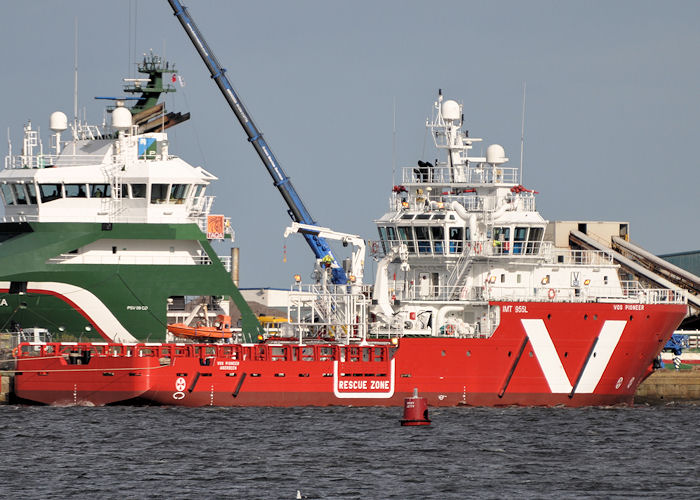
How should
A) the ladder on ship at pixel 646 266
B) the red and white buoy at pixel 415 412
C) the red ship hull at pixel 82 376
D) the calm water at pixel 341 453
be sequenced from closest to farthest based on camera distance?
the calm water at pixel 341 453 < the red and white buoy at pixel 415 412 < the red ship hull at pixel 82 376 < the ladder on ship at pixel 646 266

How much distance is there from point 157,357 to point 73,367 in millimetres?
2596

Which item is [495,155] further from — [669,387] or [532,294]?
[669,387]

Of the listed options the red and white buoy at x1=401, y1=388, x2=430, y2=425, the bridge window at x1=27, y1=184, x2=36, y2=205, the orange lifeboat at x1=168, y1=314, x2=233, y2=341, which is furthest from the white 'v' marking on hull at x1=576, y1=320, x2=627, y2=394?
the bridge window at x1=27, y1=184, x2=36, y2=205

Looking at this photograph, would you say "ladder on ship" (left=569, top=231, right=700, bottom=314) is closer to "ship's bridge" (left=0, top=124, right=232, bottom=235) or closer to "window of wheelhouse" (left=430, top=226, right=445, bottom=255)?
"window of wheelhouse" (left=430, top=226, right=445, bottom=255)

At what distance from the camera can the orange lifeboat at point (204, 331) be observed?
5203 centimetres

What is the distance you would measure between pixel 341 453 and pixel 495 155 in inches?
705

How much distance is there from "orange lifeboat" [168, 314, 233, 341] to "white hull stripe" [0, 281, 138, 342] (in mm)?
1837

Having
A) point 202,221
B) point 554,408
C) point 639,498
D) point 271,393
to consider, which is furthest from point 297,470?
point 202,221

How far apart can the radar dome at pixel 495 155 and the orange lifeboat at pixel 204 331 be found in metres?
10.6

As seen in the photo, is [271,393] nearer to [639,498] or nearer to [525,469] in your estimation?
[525,469]

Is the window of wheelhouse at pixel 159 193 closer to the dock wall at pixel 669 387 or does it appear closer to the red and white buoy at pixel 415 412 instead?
the red and white buoy at pixel 415 412

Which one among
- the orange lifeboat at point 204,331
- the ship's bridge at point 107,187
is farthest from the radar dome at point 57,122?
the orange lifeboat at point 204,331

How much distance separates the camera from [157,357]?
50.1 meters

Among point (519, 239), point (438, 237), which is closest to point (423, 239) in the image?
point (438, 237)
